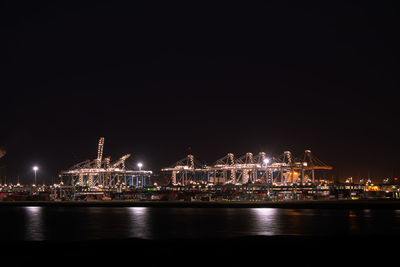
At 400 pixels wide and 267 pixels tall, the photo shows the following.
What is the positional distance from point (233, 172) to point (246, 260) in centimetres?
16090

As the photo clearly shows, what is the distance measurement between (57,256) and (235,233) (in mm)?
12570

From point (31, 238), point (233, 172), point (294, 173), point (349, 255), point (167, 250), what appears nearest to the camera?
point (349, 255)

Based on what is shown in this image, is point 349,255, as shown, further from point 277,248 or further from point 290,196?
point 290,196

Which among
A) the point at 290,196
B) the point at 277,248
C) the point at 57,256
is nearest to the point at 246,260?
the point at 277,248

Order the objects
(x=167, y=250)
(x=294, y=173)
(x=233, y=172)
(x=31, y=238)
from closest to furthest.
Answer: (x=167, y=250)
(x=31, y=238)
(x=233, y=172)
(x=294, y=173)

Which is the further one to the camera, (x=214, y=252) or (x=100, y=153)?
(x=100, y=153)

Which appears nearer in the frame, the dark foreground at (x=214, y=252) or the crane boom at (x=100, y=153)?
the dark foreground at (x=214, y=252)

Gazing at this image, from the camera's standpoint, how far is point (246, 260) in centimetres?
1706

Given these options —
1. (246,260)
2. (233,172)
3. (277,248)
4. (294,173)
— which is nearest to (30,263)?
(246,260)

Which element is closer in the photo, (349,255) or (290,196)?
(349,255)

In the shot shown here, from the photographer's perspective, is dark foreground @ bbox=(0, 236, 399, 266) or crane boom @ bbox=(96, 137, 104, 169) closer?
dark foreground @ bbox=(0, 236, 399, 266)

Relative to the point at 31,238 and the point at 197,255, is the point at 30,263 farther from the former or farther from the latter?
the point at 31,238

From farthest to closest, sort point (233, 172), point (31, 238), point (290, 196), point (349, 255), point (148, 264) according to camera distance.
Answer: point (233, 172), point (290, 196), point (31, 238), point (349, 255), point (148, 264)

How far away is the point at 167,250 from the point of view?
19.8 m
